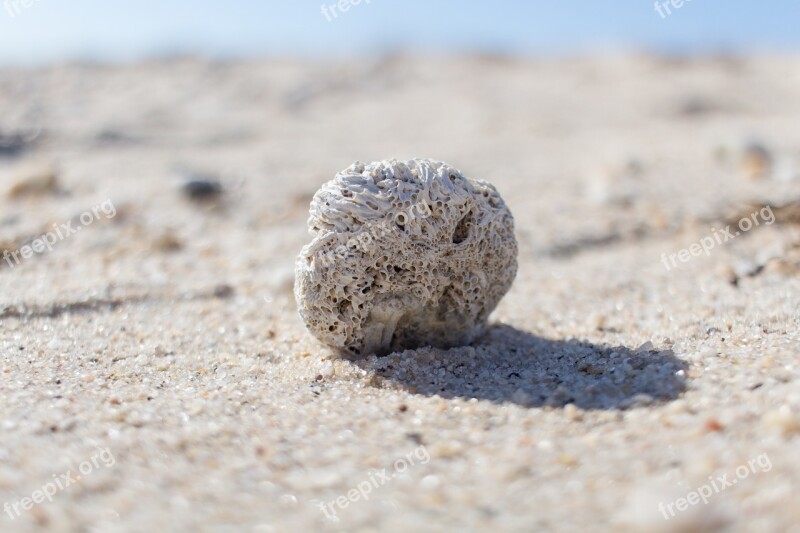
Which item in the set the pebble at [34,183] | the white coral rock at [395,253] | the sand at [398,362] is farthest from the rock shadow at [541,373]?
the pebble at [34,183]

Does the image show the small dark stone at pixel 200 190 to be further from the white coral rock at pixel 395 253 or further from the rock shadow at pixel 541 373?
the rock shadow at pixel 541 373

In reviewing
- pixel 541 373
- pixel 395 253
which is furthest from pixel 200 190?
pixel 541 373

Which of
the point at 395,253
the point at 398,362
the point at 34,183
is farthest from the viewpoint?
the point at 34,183

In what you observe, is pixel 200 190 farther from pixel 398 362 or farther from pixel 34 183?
pixel 398 362

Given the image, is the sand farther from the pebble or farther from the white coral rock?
the white coral rock

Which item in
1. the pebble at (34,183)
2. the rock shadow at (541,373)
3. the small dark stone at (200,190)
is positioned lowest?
the small dark stone at (200,190)

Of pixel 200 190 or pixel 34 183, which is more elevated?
pixel 34 183

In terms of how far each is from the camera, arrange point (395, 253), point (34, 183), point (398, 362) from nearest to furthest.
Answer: point (395, 253), point (398, 362), point (34, 183)
